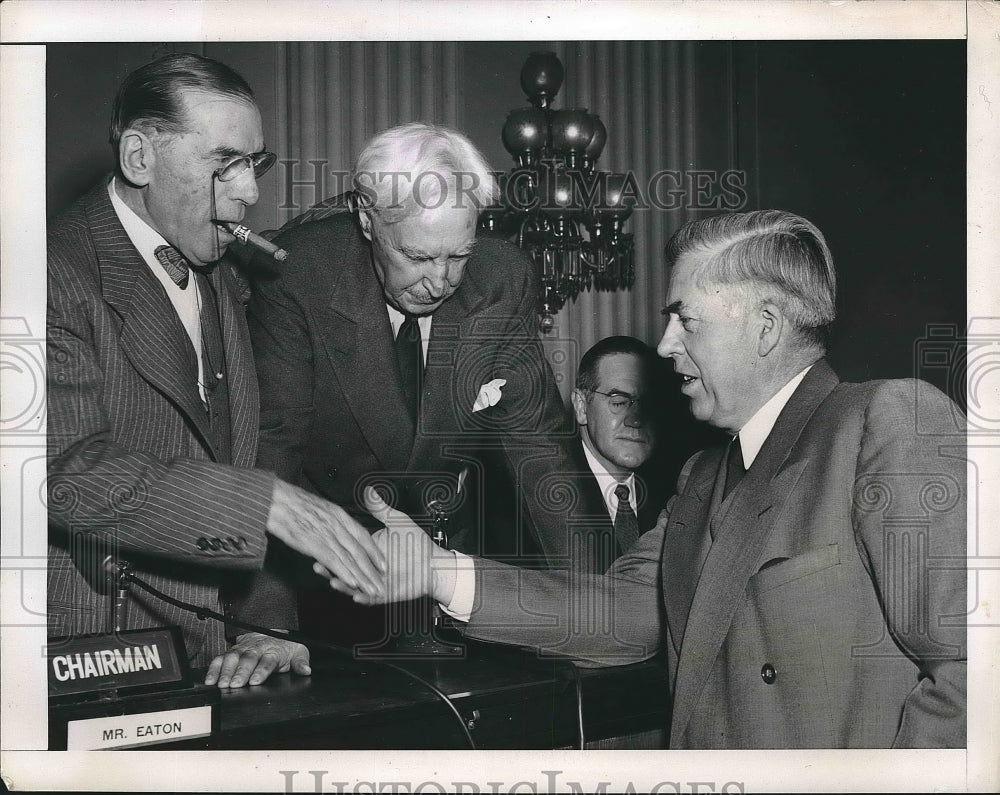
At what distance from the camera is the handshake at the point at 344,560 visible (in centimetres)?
216

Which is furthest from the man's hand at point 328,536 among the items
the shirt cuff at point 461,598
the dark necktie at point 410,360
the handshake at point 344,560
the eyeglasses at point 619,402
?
the eyeglasses at point 619,402

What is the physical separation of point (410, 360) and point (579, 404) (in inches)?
16.0

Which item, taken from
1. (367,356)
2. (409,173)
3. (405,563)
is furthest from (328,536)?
(409,173)

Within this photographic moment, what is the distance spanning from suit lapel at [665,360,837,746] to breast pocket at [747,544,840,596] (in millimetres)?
26

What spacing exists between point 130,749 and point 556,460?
1091mm

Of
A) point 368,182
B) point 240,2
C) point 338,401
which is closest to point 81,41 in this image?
point 240,2

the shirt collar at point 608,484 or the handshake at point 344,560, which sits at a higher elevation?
the shirt collar at point 608,484

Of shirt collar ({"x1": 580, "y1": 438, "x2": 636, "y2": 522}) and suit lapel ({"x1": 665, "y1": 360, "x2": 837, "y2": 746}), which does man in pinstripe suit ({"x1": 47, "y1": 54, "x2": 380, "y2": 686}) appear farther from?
suit lapel ({"x1": 665, "y1": 360, "x2": 837, "y2": 746})

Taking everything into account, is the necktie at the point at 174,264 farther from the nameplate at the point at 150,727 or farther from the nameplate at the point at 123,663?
the nameplate at the point at 150,727

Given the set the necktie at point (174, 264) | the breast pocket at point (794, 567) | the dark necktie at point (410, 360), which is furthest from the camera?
the dark necktie at point (410, 360)

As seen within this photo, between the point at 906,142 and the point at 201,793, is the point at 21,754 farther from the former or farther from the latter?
the point at 906,142

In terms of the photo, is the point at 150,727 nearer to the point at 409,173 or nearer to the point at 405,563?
the point at 405,563

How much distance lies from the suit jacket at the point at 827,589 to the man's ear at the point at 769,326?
0.11 meters

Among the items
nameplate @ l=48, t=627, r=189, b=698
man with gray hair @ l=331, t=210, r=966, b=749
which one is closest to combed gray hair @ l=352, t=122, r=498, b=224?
man with gray hair @ l=331, t=210, r=966, b=749
